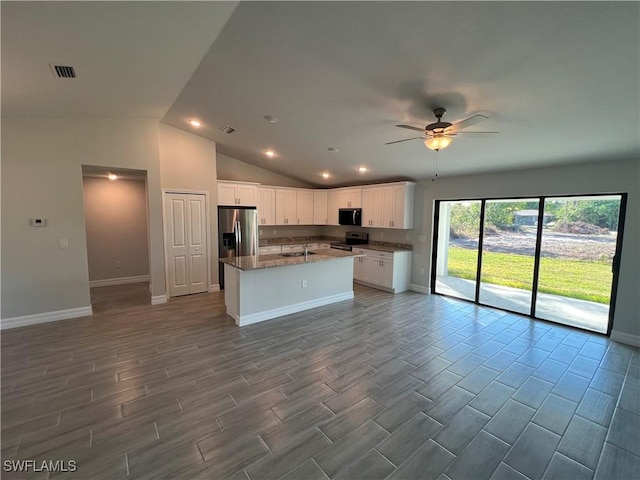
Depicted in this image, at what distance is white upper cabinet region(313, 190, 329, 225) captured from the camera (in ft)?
25.5

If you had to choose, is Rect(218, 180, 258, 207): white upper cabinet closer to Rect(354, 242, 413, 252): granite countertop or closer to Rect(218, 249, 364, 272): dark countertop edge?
Rect(218, 249, 364, 272): dark countertop edge

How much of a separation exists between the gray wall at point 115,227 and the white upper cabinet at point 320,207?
4.10 metres

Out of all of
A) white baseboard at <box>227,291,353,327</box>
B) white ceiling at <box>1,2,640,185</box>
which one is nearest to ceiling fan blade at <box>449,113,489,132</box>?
white ceiling at <box>1,2,640,185</box>

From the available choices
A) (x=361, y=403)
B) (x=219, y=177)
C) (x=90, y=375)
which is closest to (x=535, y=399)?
(x=361, y=403)

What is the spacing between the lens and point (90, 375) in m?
2.82

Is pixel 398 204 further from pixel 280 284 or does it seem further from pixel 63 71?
pixel 63 71

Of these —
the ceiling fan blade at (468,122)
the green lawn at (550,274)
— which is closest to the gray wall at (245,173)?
the green lawn at (550,274)

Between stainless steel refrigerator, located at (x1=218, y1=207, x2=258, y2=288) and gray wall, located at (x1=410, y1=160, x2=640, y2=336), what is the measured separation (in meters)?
4.20

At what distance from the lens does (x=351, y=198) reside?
702 centimetres

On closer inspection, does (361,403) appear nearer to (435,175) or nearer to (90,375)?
(90,375)

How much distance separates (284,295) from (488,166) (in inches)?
158

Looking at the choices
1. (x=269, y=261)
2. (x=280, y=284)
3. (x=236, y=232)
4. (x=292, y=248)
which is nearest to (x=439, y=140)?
(x=269, y=261)

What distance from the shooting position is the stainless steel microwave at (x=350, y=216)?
6832 millimetres

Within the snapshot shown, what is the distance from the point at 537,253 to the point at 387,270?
263 cm
